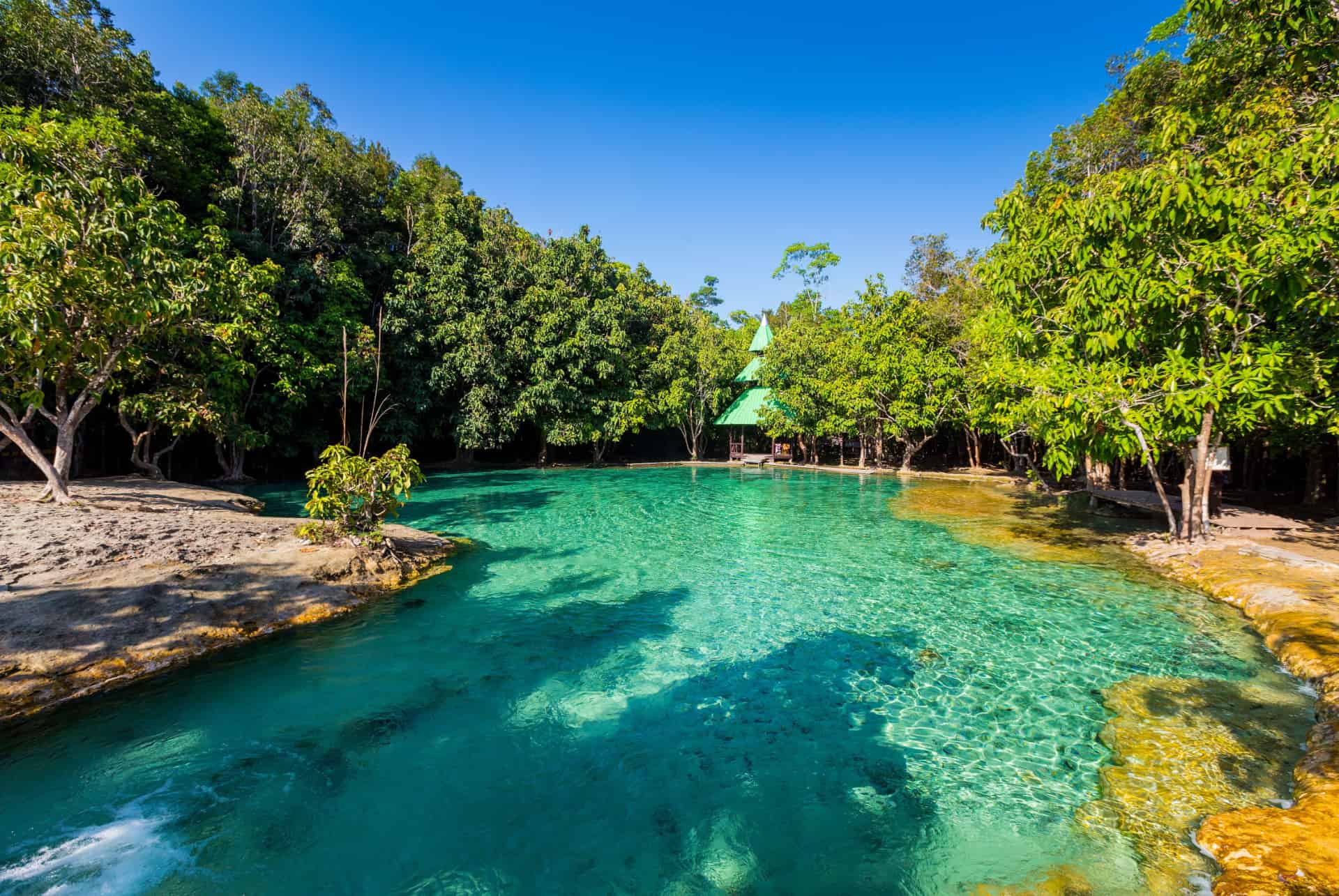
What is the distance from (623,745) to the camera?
408cm

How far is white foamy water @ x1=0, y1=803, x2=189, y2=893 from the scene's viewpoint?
2771mm

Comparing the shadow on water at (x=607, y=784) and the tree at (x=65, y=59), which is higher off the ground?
the tree at (x=65, y=59)

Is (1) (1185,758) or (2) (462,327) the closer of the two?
(1) (1185,758)

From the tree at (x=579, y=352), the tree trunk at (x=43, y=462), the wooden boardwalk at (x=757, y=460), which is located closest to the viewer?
the tree trunk at (x=43, y=462)

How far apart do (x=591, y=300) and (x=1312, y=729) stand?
23560mm

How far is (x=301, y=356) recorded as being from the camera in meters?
17.1

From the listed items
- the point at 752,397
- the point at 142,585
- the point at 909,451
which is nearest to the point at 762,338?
the point at 752,397

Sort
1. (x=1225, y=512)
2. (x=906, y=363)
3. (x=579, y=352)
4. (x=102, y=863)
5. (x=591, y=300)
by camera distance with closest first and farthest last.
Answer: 1. (x=102, y=863)
2. (x=1225, y=512)
3. (x=906, y=363)
4. (x=579, y=352)
5. (x=591, y=300)

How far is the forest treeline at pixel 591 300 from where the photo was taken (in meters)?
6.63

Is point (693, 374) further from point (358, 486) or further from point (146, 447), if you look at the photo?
point (358, 486)

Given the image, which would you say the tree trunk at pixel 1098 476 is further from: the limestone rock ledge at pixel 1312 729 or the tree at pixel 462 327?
the tree at pixel 462 327

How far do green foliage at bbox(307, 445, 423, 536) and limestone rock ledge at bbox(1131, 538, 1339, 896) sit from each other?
797cm

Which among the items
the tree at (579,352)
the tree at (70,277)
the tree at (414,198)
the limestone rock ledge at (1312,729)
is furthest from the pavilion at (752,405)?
the tree at (70,277)

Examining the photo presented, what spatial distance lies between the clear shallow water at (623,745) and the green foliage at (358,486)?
1.36m
